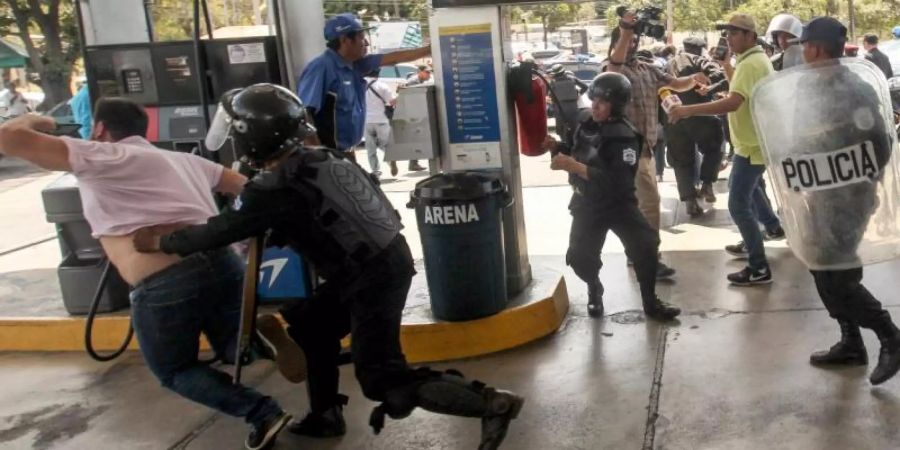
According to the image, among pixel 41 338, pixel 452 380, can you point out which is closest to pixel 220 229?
pixel 452 380

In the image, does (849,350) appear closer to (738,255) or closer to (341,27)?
(738,255)

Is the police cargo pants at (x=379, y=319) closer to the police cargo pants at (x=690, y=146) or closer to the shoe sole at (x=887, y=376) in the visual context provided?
the shoe sole at (x=887, y=376)

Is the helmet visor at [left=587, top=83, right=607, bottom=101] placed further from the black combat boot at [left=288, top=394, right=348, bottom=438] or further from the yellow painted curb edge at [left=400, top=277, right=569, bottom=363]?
the black combat boot at [left=288, top=394, right=348, bottom=438]

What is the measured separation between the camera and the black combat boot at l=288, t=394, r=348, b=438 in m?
4.11

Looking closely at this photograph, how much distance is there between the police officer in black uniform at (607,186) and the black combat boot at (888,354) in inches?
55.9

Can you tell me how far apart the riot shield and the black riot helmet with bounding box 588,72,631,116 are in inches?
45.7

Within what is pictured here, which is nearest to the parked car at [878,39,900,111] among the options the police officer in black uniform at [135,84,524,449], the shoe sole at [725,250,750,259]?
the shoe sole at [725,250,750,259]

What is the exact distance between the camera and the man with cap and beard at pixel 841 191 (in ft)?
12.6

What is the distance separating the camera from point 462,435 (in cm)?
405

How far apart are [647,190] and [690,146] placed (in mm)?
2093

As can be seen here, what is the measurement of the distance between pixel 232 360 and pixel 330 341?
425 millimetres

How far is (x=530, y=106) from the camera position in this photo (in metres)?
5.35

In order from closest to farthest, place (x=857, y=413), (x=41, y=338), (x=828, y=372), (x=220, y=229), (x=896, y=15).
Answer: (x=220, y=229) → (x=857, y=413) → (x=828, y=372) → (x=41, y=338) → (x=896, y=15)

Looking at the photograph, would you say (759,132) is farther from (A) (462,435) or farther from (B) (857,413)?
(A) (462,435)
